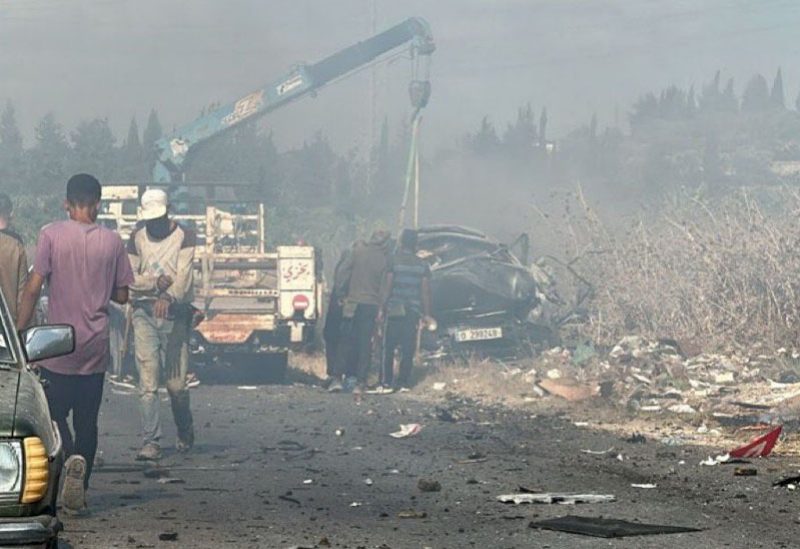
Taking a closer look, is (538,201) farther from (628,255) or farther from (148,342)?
(148,342)

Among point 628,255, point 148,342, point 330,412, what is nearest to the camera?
point 148,342

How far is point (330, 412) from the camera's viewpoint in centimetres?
1525

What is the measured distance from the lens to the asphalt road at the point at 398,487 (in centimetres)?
777

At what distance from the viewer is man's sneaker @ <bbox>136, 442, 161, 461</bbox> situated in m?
10.9

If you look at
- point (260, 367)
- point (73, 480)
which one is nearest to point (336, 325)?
point (260, 367)

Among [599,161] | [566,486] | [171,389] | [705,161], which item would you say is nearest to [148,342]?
[171,389]

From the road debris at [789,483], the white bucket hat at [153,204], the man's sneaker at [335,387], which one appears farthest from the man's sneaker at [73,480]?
the man's sneaker at [335,387]

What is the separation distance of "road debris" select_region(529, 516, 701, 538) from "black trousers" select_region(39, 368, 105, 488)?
2.60 meters

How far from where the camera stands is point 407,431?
13.3m

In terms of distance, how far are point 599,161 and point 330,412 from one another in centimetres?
3732

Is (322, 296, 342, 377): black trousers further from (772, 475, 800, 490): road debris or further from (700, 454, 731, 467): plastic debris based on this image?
(772, 475, 800, 490): road debris

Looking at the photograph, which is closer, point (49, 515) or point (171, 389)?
point (49, 515)

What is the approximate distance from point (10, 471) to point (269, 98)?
21181 millimetres

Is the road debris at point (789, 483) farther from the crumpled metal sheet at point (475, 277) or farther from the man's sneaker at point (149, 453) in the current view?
the crumpled metal sheet at point (475, 277)
